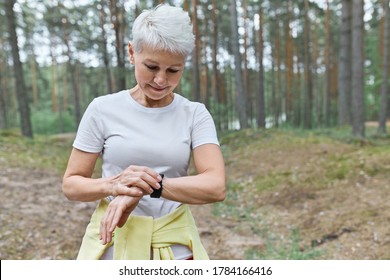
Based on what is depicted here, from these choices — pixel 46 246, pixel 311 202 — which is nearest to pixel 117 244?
pixel 46 246

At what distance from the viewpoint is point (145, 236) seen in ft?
4.05

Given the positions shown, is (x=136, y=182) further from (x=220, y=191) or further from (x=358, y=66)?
(x=358, y=66)

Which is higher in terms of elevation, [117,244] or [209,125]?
[209,125]

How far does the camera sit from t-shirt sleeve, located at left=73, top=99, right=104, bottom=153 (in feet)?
3.96

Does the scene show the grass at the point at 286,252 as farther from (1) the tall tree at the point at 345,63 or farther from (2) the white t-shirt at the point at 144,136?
(1) the tall tree at the point at 345,63

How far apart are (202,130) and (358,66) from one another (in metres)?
8.46

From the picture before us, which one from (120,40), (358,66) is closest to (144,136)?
(120,40)

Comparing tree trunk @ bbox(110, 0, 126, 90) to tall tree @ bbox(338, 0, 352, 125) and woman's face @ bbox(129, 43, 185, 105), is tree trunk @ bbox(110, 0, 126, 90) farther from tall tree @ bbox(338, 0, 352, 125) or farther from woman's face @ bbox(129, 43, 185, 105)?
tall tree @ bbox(338, 0, 352, 125)

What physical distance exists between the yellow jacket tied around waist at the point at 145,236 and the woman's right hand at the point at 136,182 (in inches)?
6.0

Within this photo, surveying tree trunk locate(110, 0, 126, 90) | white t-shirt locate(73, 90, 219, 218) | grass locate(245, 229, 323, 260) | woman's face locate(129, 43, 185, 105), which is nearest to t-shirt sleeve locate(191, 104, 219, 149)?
white t-shirt locate(73, 90, 219, 218)

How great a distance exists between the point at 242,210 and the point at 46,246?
2.49m

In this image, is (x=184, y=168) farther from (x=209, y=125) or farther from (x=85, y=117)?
(x=85, y=117)
